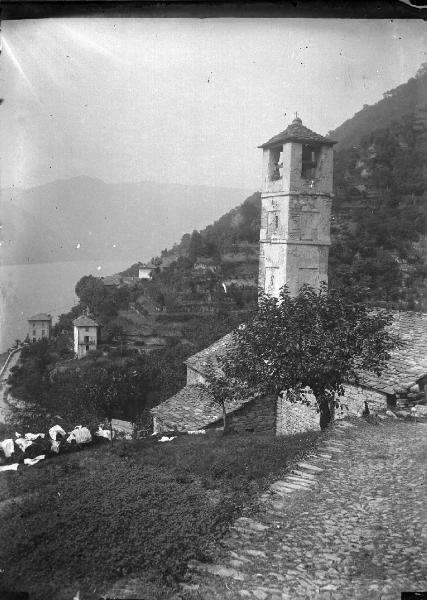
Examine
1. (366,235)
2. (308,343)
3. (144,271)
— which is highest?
(366,235)

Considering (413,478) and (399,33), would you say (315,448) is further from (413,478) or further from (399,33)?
(399,33)

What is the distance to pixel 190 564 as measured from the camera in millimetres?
4379

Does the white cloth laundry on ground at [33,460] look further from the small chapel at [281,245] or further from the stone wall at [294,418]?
the stone wall at [294,418]

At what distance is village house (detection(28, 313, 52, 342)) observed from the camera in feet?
44.0

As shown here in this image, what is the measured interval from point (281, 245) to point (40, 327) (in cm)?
895

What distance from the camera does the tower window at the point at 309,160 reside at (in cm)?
1767

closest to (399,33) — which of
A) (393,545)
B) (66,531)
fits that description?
(393,545)

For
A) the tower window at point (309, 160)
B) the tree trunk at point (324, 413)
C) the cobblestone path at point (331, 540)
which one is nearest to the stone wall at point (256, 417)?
the tree trunk at point (324, 413)

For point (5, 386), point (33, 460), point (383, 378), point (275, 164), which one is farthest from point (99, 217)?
point (5, 386)

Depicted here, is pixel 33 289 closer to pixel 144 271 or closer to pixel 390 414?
pixel 390 414

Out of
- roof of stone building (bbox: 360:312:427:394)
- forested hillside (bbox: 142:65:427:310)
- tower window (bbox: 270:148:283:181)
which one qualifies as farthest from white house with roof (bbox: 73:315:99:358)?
roof of stone building (bbox: 360:312:427:394)

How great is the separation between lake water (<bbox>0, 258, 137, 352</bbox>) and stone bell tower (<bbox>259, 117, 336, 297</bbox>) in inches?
298

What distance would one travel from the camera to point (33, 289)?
893 centimetres

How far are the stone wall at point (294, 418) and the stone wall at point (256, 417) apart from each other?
8.6 inches
